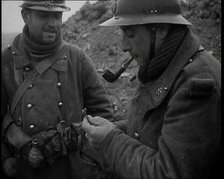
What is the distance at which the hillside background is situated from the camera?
8.16m

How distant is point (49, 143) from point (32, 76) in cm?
76

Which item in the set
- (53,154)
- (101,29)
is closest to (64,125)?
(53,154)

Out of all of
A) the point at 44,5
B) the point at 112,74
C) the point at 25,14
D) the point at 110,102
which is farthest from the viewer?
the point at 110,102

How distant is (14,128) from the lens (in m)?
3.39

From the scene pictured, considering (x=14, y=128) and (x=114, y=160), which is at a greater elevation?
(x=114, y=160)

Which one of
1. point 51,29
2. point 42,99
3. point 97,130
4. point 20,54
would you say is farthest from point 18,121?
point 97,130

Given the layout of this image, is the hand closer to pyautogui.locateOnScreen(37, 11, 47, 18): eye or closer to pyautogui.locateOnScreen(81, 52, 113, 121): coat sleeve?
pyautogui.locateOnScreen(81, 52, 113, 121): coat sleeve

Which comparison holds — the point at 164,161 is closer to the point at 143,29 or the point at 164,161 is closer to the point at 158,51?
the point at 158,51

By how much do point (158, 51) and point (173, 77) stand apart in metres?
0.25

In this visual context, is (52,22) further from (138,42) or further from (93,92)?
(138,42)

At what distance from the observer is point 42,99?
3.42 metres

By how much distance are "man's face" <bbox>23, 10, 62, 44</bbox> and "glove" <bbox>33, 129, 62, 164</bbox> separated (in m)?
1.03

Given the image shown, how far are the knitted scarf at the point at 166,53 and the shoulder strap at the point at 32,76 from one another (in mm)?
1537

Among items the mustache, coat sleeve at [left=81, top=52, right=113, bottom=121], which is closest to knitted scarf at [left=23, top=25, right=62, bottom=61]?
the mustache
